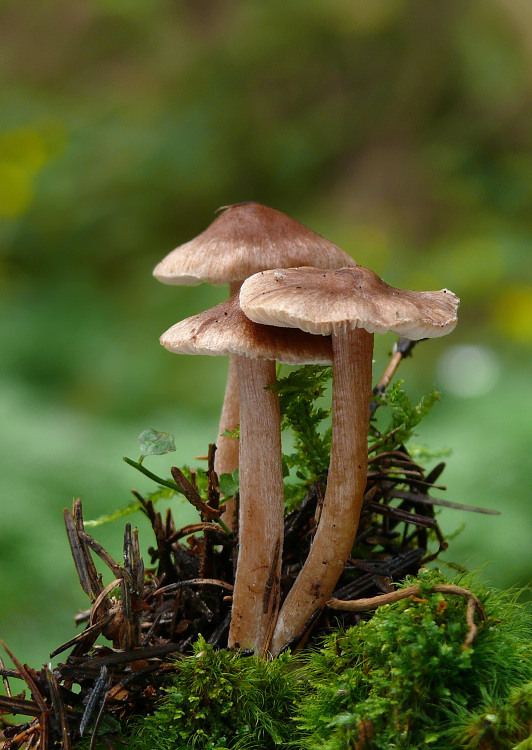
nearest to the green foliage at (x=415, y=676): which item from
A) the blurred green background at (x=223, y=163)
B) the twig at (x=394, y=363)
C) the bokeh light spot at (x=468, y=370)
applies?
the twig at (x=394, y=363)

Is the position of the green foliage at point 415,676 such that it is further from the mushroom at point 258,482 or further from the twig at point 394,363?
the twig at point 394,363

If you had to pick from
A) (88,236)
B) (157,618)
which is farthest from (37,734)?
(88,236)

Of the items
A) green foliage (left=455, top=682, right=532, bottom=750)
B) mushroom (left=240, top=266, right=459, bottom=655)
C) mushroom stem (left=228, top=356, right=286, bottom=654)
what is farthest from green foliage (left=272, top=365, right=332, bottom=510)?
green foliage (left=455, top=682, right=532, bottom=750)

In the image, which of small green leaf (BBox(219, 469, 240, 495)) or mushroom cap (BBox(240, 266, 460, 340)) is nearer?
mushroom cap (BBox(240, 266, 460, 340))

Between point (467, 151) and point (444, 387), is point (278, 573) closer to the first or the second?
point (444, 387)

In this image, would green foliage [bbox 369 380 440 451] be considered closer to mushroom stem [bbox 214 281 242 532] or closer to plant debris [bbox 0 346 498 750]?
plant debris [bbox 0 346 498 750]
